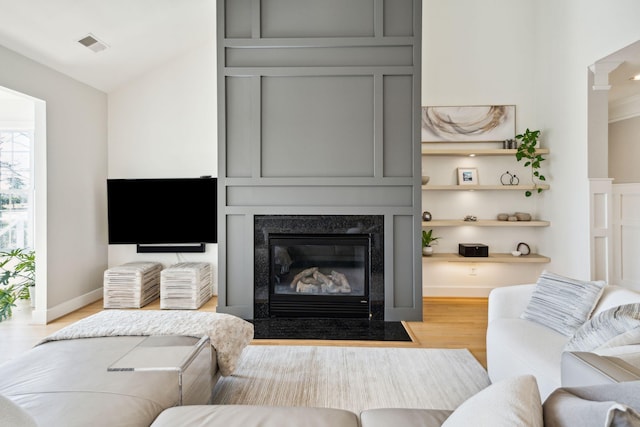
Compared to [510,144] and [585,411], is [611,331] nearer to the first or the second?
[585,411]

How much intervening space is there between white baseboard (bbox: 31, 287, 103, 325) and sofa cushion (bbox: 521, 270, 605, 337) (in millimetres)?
4003

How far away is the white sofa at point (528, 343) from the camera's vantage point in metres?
1.60

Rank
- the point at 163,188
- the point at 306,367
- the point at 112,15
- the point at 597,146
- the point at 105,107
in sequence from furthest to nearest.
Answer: the point at 105,107 → the point at 163,188 → the point at 597,146 → the point at 112,15 → the point at 306,367

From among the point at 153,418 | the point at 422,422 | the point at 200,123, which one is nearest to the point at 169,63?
the point at 200,123

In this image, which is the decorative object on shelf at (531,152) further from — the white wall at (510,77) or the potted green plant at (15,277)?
the potted green plant at (15,277)

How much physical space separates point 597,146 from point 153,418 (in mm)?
4089

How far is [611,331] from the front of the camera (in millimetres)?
1549

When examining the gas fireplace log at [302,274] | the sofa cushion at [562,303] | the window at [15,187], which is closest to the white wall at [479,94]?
the gas fireplace log at [302,274]

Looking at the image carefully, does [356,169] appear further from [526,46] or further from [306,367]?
[526,46]

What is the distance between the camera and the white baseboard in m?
3.33

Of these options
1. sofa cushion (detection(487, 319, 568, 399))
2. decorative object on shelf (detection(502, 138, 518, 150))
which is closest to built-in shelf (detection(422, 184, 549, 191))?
decorative object on shelf (detection(502, 138, 518, 150))

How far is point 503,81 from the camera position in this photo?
4.22 metres

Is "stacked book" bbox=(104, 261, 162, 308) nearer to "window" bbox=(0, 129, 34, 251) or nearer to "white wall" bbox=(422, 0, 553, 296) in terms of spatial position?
"window" bbox=(0, 129, 34, 251)

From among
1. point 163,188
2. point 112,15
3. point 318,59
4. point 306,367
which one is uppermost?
point 112,15
